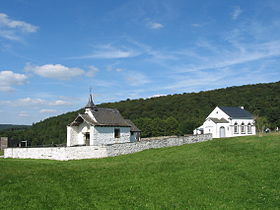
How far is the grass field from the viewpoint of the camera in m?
13.0

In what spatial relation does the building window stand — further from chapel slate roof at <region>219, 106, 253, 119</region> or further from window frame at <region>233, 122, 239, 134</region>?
window frame at <region>233, 122, 239, 134</region>

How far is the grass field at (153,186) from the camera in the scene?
1302 centimetres

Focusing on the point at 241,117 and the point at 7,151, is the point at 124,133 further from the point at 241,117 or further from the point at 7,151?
the point at 241,117

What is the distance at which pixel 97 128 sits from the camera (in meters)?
37.0

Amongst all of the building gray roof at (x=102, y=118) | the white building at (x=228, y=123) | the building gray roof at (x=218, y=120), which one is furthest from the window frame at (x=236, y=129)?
the building gray roof at (x=102, y=118)

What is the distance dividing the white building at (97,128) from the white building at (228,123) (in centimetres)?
1624

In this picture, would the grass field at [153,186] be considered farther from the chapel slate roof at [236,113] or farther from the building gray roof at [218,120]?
the chapel slate roof at [236,113]

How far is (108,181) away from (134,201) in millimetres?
3996

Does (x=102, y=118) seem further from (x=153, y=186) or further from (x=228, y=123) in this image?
(x=153, y=186)

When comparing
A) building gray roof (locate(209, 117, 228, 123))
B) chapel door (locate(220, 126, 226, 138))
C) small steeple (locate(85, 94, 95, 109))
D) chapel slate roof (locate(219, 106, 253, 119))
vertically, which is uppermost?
small steeple (locate(85, 94, 95, 109))

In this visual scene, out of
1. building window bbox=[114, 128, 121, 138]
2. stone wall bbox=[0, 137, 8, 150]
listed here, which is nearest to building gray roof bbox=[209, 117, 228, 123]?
building window bbox=[114, 128, 121, 138]

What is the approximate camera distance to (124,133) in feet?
134

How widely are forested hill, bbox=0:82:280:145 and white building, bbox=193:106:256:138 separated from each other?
2569 centimetres

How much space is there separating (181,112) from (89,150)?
250 feet
